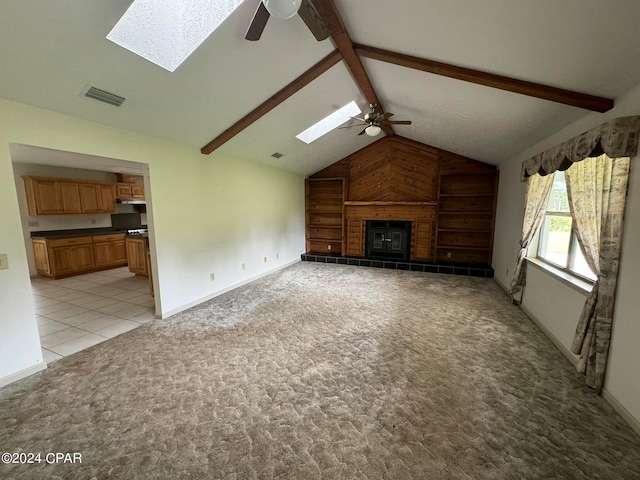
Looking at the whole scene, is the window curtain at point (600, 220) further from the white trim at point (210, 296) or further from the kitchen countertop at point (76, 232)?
the kitchen countertop at point (76, 232)

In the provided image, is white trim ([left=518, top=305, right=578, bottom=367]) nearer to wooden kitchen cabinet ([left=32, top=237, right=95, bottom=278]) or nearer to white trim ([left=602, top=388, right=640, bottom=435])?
white trim ([left=602, top=388, right=640, bottom=435])

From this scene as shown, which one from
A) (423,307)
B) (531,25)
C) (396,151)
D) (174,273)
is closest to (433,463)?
(423,307)

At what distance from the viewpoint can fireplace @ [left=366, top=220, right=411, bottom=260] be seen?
6453 millimetres

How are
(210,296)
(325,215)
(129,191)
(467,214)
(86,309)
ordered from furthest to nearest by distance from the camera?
1. (325,215)
2. (129,191)
3. (467,214)
4. (210,296)
5. (86,309)

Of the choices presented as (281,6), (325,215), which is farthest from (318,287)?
(281,6)

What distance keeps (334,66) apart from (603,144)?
2.55m

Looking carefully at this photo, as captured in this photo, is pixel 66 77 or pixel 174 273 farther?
pixel 174 273

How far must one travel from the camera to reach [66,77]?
215cm

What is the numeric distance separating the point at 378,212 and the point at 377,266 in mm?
1330

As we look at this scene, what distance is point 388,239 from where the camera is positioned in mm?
6570

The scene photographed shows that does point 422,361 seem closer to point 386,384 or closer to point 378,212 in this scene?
point 386,384

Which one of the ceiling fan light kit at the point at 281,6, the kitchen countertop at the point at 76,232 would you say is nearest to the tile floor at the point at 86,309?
the kitchen countertop at the point at 76,232

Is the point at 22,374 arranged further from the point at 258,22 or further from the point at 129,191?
the point at 129,191

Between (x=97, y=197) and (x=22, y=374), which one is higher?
(x=97, y=197)
